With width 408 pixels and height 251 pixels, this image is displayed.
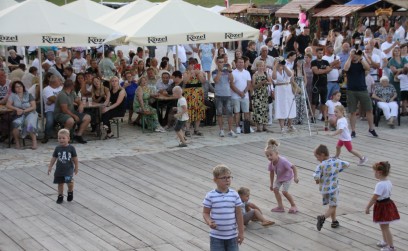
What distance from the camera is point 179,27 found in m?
16.2

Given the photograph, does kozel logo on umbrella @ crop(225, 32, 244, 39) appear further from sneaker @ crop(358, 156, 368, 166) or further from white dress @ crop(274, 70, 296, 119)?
sneaker @ crop(358, 156, 368, 166)

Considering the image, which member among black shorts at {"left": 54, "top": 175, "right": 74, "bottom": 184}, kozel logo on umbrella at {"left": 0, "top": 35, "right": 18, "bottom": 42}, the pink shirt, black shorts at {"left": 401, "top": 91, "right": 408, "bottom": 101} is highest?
kozel logo on umbrella at {"left": 0, "top": 35, "right": 18, "bottom": 42}

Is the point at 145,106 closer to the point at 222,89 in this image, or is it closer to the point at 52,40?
the point at 222,89

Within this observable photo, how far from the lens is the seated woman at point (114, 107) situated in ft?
50.9

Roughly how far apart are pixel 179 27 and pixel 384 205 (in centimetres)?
857

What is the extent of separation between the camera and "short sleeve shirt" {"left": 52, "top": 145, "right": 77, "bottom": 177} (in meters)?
10.5

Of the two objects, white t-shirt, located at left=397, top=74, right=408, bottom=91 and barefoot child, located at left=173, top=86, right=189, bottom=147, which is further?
white t-shirt, located at left=397, top=74, right=408, bottom=91

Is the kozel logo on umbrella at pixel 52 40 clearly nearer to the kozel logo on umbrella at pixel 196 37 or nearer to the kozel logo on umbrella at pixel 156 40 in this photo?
the kozel logo on umbrella at pixel 156 40

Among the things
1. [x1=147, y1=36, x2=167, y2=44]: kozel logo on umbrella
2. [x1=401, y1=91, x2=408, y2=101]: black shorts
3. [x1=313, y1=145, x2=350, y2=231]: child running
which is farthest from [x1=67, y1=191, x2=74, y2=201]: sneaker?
[x1=401, y1=91, x2=408, y2=101]: black shorts

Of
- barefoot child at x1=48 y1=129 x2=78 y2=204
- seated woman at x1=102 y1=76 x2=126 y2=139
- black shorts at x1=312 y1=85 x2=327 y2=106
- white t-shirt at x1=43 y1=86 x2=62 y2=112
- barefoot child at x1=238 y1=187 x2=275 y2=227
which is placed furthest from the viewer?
black shorts at x1=312 y1=85 x2=327 y2=106

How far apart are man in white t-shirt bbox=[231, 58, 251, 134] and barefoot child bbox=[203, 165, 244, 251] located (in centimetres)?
851

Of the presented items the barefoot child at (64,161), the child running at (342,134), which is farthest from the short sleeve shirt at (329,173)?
the barefoot child at (64,161)

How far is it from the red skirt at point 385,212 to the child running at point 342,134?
3429mm

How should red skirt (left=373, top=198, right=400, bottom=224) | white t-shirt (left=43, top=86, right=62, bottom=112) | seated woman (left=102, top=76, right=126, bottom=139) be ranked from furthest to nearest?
seated woman (left=102, top=76, right=126, bottom=139)
white t-shirt (left=43, top=86, right=62, bottom=112)
red skirt (left=373, top=198, right=400, bottom=224)
